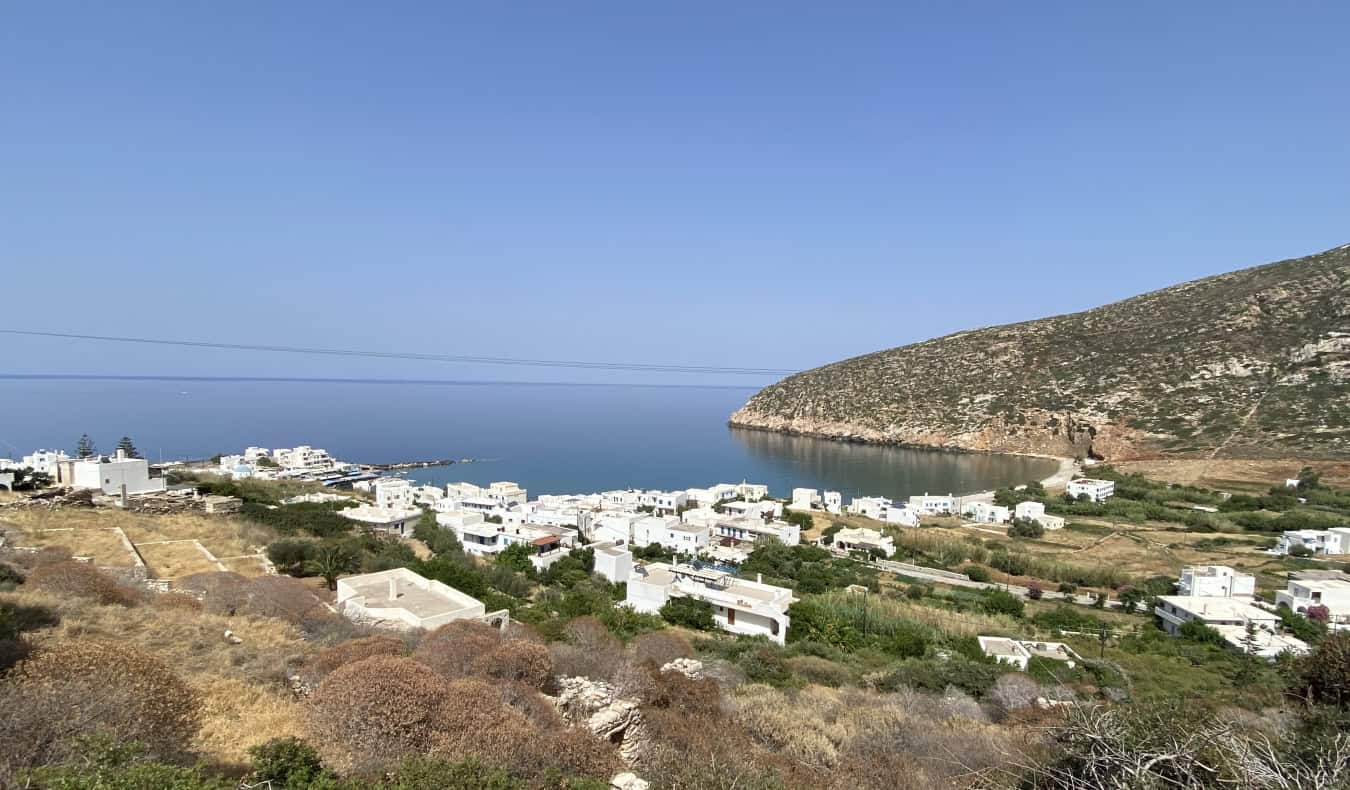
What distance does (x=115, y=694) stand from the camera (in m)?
4.21

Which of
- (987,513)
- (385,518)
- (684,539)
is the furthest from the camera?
(987,513)

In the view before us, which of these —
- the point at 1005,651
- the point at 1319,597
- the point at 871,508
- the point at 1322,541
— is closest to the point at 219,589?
the point at 1005,651

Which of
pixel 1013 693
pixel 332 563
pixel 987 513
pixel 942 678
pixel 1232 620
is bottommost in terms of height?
pixel 987 513

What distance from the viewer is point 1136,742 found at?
3.82m

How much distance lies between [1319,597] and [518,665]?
25.0m

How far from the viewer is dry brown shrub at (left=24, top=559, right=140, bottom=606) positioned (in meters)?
7.56

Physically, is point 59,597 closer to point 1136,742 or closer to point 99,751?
point 99,751

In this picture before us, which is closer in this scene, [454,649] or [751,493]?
[454,649]

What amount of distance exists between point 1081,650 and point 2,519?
2540cm

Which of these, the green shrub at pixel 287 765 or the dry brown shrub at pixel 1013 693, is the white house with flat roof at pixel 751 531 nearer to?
the dry brown shrub at pixel 1013 693

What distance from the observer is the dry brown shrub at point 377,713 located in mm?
4484

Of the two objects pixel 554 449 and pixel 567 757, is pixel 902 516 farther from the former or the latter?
pixel 554 449

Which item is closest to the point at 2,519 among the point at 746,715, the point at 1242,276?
the point at 746,715

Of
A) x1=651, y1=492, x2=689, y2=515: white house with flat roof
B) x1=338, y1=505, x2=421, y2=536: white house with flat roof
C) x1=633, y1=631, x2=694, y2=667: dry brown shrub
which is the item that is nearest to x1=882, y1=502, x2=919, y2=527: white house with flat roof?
x1=651, y1=492, x2=689, y2=515: white house with flat roof
